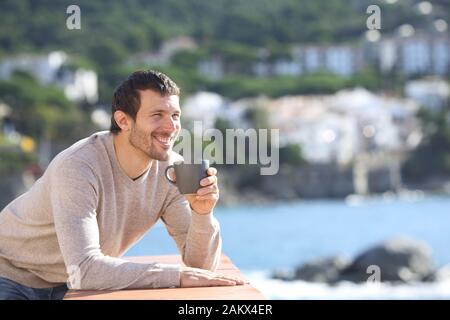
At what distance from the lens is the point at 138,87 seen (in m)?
1.57

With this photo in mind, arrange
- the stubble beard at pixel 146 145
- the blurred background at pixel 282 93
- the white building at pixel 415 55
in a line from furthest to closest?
the white building at pixel 415 55
the blurred background at pixel 282 93
the stubble beard at pixel 146 145

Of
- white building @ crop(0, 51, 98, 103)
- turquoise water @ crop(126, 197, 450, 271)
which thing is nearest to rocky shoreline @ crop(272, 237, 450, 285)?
turquoise water @ crop(126, 197, 450, 271)

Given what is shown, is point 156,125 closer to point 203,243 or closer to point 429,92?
point 203,243

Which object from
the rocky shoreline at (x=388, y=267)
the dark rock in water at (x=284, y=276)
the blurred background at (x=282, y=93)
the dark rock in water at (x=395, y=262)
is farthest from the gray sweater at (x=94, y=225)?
the blurred background at (x=282, y=93)

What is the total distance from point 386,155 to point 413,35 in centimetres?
1192

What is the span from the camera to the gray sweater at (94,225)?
4.91 feet

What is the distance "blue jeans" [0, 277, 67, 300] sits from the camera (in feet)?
5.51

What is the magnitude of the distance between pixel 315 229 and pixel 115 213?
38078mm

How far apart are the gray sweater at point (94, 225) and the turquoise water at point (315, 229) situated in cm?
2245

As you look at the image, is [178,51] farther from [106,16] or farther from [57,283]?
[57,283]

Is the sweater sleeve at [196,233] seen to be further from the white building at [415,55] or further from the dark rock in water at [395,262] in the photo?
the white building at [415,55]

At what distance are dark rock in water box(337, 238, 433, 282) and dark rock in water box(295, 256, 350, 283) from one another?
0.17 m

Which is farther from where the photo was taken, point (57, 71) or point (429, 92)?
point (429, 92)

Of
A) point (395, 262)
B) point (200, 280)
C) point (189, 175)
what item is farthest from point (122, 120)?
point (395, 262)
